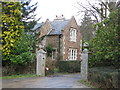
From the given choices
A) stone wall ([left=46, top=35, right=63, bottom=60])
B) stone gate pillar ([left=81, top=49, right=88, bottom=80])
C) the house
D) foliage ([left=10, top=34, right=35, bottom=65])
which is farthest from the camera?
stone wall ([left=46, top=35, right=63, bottom=60])

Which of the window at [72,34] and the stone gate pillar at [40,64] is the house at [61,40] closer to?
the window at [72,34]

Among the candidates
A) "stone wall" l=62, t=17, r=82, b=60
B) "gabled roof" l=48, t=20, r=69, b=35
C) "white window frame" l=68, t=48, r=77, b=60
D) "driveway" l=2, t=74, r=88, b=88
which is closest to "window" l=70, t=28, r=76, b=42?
"stone wall" l=62, t=17, r=82, b=60

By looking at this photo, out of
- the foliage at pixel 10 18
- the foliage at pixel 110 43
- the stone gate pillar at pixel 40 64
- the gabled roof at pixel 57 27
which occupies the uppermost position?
the gabled roof at pixel 57 27

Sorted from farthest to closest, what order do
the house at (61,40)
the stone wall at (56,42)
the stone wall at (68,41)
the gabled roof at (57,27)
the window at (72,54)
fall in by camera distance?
the window at (72,54)
the gabled roof at (57,27)
the stone wall at (56,42)
the stone wall at (68,41)
the house at (61,40)

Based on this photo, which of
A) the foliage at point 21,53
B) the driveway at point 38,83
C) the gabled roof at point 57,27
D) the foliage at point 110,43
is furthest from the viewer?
the gabled roof at point 57,27

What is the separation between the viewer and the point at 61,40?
24.8 m

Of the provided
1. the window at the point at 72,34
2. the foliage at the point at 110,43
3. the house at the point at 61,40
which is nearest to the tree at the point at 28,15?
the house at the point at 61,40

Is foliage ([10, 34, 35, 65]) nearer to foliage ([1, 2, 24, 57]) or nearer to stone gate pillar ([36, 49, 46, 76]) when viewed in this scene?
stone gate pillar ([36, 49, 46, 76])

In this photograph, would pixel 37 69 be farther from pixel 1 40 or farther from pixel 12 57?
pixel 1 40

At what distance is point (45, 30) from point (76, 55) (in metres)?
6.16

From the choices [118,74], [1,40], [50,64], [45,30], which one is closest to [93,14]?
[45,30]

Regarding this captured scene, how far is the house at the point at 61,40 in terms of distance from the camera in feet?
79.8

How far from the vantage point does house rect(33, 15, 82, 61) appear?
24330mm

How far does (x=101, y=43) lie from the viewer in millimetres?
10984
